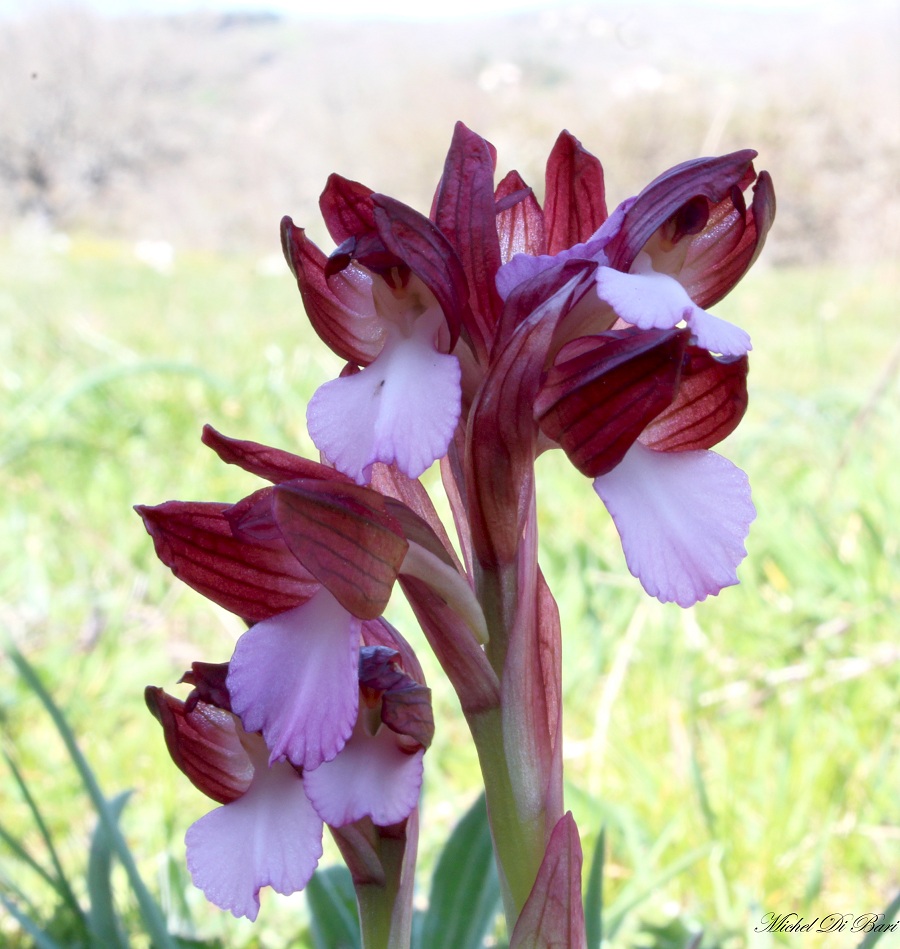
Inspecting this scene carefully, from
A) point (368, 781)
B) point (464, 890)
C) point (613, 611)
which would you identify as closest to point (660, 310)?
point (368, 781)

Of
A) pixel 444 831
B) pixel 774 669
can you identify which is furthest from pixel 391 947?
pixel 774 669

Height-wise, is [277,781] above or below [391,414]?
below

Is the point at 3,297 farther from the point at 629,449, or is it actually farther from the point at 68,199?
the point at 68,199

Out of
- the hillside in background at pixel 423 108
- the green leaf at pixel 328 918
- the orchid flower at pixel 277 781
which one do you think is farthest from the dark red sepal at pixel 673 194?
the hillside in background at pixel 423 108

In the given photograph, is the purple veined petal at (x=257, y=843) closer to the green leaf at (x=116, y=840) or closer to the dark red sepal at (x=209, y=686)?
the dark red sepal at (x=209, y=686)

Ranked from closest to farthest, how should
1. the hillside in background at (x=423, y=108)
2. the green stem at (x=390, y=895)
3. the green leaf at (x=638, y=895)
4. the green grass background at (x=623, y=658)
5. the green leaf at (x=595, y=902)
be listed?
the green stem at (x=390, y=895) → the green leaf at (x=595, y=902) → the green leaf at (x=638, y=895) → the green grass background at (x=623, y=658) → the hillside in background at (x=423, y=108)

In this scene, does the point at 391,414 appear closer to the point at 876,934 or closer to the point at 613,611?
the point at 876,934

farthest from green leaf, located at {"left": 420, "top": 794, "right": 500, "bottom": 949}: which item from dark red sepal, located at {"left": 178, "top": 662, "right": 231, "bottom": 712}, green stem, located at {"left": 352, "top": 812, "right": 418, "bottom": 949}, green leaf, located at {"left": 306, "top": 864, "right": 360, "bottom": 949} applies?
dark red sepal, located at {"left": 178, "top": 662, "right": 231, "bottom": 712}
